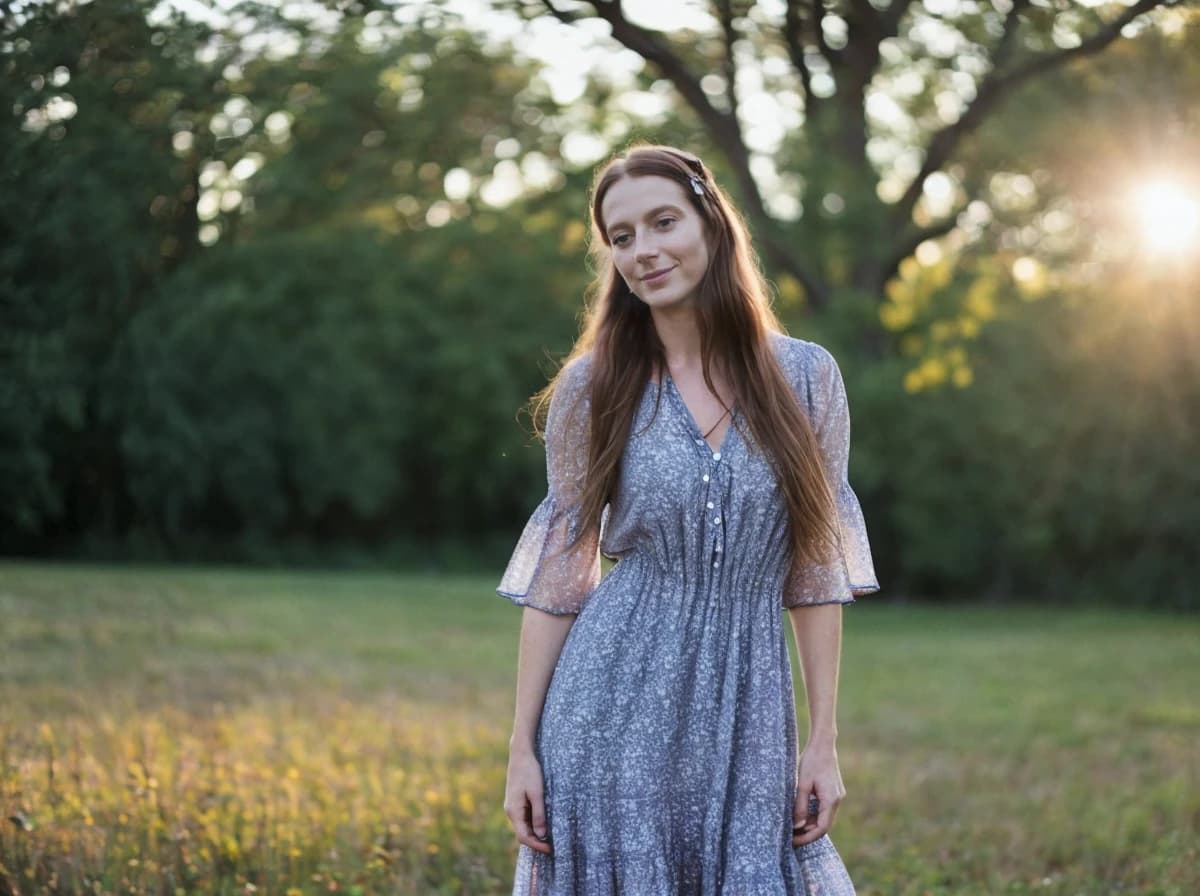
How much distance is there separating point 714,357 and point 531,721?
0.87 m

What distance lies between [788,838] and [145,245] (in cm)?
396

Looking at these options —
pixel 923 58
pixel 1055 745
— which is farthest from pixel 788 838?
pixel 923 58

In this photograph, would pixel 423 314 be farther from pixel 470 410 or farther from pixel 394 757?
pixel 394 757

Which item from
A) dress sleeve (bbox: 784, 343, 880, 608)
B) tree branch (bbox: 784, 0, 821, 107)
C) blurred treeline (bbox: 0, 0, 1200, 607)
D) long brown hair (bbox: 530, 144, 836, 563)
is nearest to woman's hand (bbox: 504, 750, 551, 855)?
long brown hair (bbox: 530, 144, 836, 563)

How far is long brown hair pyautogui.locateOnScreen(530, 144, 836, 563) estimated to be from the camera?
2.95 meters

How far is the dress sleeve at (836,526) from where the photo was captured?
9.86ft

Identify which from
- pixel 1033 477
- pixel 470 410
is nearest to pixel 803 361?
pixel 1033 477

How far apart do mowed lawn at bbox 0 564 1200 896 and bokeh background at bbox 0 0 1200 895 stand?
4 cm

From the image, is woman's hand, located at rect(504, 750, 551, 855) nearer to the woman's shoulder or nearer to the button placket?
the button placket

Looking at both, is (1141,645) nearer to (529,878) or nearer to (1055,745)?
(1055,745)

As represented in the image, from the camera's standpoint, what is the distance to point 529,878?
2.99 metres

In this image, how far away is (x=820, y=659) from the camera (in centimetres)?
297

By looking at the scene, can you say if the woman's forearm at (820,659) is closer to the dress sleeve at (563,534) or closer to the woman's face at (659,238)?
the dress sleeve at (563,534)

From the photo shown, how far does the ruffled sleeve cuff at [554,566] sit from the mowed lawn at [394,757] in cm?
188
